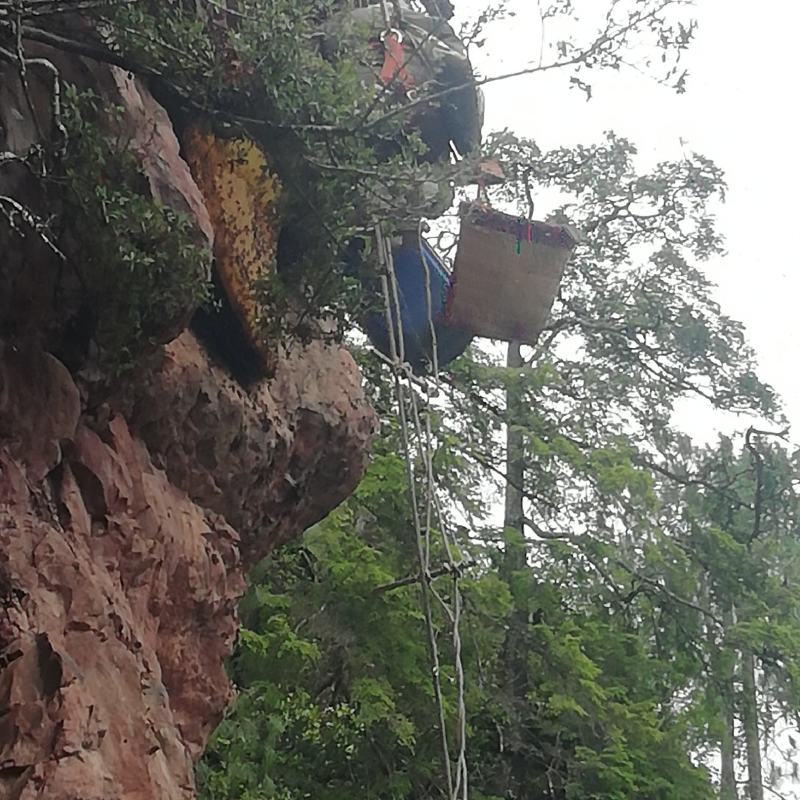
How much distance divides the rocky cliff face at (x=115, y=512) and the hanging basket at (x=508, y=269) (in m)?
0.98

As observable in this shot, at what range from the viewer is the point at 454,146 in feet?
14.0

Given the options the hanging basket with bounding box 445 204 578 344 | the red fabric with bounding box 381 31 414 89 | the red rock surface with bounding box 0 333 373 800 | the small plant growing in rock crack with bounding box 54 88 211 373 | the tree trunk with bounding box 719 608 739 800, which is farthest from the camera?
the tree trunk with bounding box 719 608 739 800

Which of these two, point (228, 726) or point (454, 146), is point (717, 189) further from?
point (228, 726)

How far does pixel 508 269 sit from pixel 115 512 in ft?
6.56

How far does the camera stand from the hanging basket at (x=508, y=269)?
13.6 feet

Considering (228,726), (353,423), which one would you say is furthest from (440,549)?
(353,423)

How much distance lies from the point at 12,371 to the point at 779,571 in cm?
806

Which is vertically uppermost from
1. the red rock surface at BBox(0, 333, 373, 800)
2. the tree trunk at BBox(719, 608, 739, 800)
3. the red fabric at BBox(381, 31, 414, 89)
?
the red fabric at BBox(381, 31, 414, 89)

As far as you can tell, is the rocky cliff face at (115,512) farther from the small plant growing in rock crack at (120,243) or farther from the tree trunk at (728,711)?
the tree trunk at (728,711)

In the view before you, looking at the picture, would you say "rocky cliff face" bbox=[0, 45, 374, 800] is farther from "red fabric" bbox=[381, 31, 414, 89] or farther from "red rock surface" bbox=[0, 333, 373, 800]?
"red fabric" bbox=[381, 31, 414, 89]

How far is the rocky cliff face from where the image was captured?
2.25 m

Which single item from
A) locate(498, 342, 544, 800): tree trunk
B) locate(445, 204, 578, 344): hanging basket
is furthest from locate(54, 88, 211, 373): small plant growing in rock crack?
locate(498, 342, 544, 800): tree trunk

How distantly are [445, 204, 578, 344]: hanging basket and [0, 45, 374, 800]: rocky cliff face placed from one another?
98cm

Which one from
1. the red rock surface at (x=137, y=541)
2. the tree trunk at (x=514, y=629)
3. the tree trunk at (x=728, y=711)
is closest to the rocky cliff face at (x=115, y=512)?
the red rock surface at (x=137, y=541)
